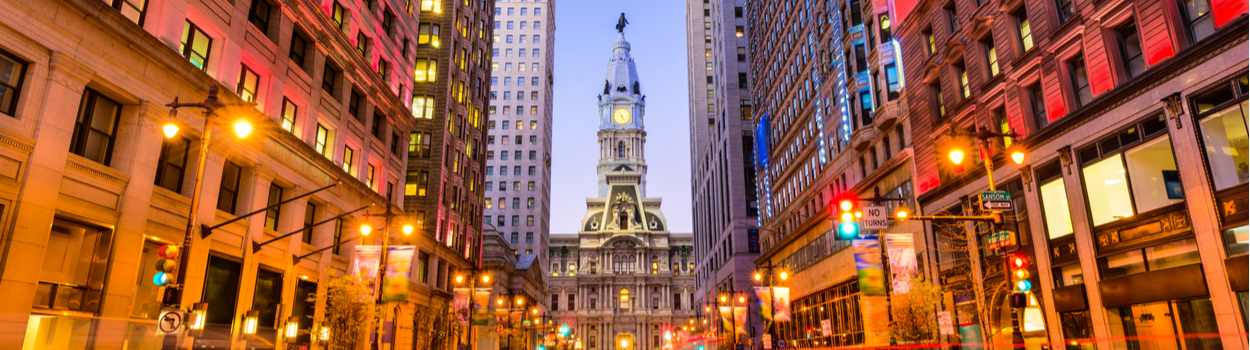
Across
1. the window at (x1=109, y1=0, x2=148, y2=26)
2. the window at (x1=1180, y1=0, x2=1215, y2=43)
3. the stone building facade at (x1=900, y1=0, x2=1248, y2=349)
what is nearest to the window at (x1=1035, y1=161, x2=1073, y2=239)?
the stone building facade at (x1=900, y1=0, x2=1248, y2=349)

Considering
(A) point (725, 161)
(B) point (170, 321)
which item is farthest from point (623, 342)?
(B) point (170, 321)

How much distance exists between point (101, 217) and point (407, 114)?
25198mm

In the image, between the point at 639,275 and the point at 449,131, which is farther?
the point at 639,275

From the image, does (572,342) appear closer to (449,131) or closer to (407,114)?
(449,131)

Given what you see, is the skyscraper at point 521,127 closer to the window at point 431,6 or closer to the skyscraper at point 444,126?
the skyscraper at point 444,126

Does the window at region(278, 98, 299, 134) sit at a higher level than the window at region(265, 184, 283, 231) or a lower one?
higher

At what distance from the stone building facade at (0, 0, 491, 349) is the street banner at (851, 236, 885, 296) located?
22059 millimetres

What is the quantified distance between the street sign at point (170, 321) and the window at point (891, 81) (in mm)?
36865

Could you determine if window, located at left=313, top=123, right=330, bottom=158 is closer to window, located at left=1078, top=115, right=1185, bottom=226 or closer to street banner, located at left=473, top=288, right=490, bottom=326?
street banner, located at left=473, top=288, right=490, bottom=326

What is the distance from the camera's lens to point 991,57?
31750mm

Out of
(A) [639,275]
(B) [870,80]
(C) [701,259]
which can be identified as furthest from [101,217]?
(A) [639,275]

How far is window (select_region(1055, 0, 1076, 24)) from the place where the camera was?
26.5 metres

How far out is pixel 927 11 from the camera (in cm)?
3675

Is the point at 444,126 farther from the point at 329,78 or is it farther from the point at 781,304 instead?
the point at 781,304
